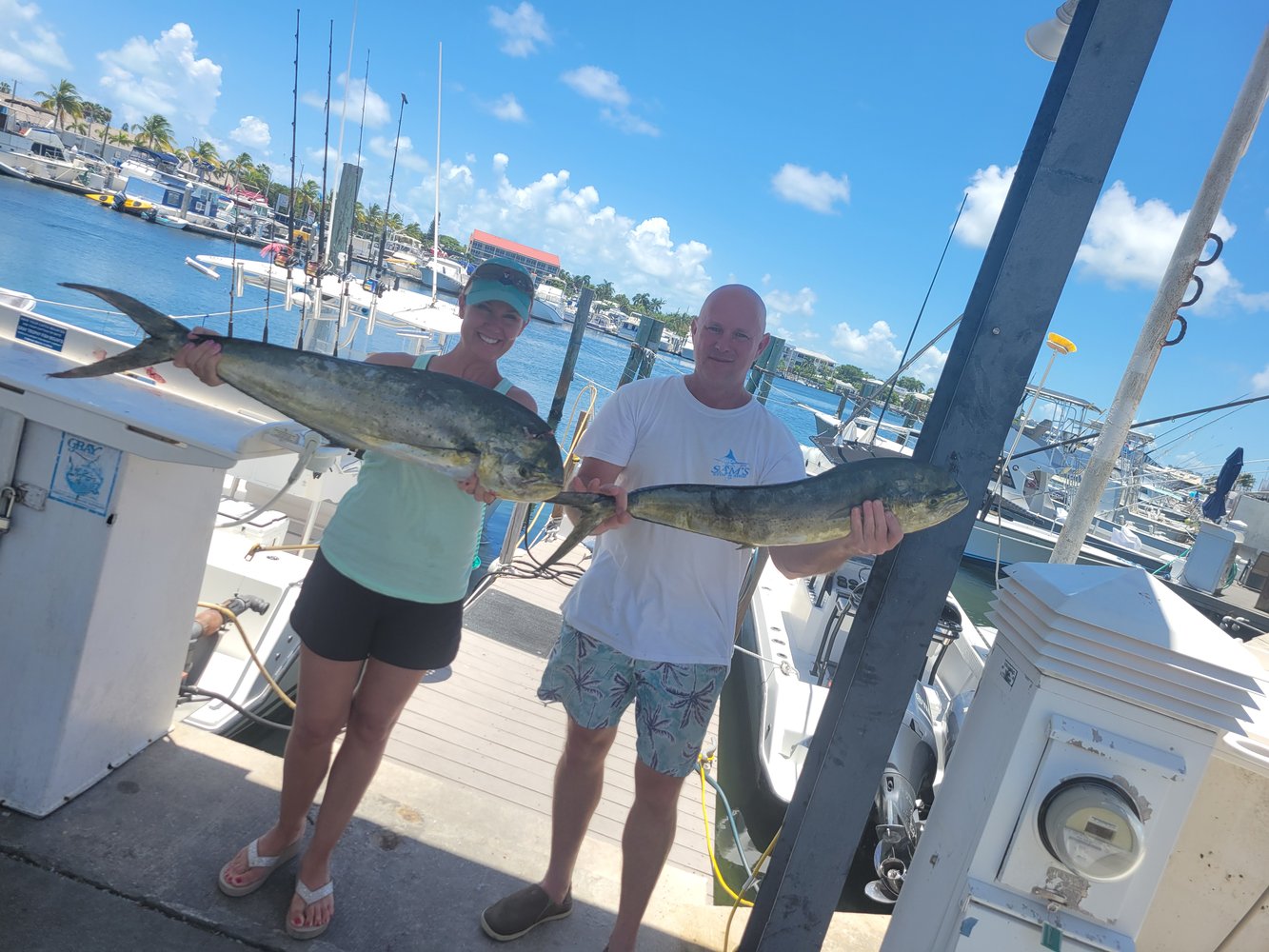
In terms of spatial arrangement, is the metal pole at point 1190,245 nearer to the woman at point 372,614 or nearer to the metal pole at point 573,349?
the woman at point 372,614

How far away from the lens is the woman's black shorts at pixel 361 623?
215cm

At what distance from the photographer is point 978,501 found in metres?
2.20

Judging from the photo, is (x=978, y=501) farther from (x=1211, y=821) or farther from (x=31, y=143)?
(x=31, y=143)

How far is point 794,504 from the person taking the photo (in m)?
2.05

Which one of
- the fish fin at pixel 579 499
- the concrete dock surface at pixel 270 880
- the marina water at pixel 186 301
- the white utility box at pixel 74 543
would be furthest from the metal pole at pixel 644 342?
the fish fin at pixel 579 499

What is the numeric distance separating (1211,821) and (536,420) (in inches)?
86.8

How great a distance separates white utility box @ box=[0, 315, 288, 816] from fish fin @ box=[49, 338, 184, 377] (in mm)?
291

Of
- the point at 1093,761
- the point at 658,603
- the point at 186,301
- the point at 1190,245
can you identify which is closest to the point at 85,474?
the point at 658,603

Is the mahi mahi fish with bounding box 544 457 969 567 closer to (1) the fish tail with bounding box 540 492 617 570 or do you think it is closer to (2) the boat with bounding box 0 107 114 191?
(1) the fish tail with bounding box 540 492 617 570

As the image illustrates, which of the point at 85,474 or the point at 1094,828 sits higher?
the point at 1094,828

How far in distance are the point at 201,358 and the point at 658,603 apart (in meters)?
1.41

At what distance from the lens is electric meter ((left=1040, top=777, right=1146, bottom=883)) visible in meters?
1.77

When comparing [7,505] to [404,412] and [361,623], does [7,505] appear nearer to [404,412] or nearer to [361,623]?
[361,623]

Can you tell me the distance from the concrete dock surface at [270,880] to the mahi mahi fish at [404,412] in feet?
4.61
